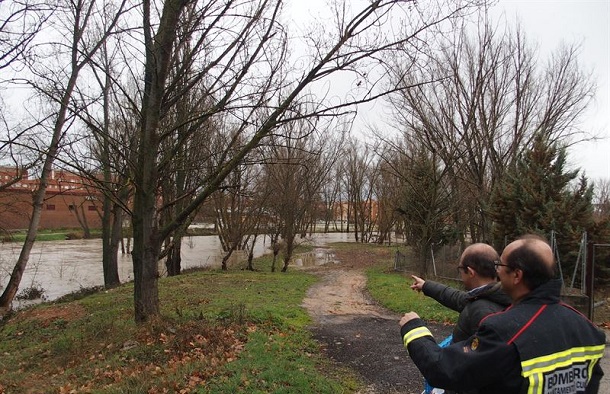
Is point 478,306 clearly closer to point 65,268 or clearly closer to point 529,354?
point 529,354

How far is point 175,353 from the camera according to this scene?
6031 millimetres

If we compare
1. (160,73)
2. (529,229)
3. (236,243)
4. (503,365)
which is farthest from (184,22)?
(236,243)

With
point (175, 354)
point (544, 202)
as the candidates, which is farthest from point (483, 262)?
point (544, 202)

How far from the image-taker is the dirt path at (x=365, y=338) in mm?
5605

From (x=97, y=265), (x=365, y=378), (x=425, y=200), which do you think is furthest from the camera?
(x=97, y=265)

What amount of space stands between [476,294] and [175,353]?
15.7 ft

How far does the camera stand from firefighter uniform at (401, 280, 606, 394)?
175 centimetres

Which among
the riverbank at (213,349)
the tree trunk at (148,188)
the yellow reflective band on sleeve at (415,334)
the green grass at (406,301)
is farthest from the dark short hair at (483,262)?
the green grass at (406,301)

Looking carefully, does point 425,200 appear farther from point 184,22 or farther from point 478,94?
point 184,22

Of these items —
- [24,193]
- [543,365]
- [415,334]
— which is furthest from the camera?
[24,193]

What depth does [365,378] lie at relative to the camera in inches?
223

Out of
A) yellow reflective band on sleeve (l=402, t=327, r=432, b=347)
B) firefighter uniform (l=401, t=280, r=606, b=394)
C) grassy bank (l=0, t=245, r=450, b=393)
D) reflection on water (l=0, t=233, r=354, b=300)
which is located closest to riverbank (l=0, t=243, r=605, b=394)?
grassy bank (l=0, t=245, r=450, b=393)

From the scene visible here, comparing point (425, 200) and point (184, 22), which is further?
point (425, 200)

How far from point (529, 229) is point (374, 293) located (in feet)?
17.5
